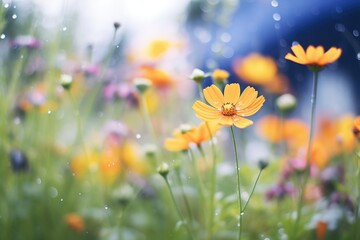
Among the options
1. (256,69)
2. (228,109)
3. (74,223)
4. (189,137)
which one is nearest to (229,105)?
(228,109)

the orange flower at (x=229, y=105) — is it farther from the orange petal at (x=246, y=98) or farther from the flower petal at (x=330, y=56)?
the flower petal at (x=330, y=56)

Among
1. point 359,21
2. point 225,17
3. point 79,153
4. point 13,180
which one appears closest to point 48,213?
point 13,180

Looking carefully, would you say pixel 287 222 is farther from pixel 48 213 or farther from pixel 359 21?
pixel 359 21

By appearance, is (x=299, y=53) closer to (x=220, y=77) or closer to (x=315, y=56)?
(x=315, y=56)

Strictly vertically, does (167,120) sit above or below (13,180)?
above

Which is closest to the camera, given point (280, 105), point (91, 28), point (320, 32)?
point (280, 105)
